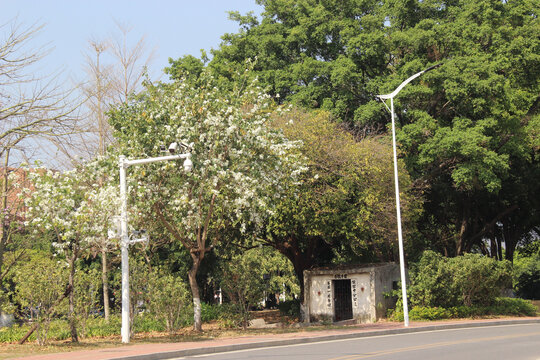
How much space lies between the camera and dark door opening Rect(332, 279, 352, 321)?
95.6ft

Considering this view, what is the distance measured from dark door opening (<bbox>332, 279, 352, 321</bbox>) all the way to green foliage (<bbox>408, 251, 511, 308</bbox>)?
2.92 metres

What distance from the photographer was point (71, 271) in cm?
1766

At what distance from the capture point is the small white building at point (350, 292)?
93.0 ft

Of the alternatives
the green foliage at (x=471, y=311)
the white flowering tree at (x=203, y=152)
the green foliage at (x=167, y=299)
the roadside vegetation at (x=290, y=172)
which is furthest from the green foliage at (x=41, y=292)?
the green foliage at (x=471, y=311)

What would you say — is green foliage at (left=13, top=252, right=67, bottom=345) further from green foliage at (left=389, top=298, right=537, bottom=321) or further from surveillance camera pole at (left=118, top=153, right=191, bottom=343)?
green foliage at (left=389, top=298, right=537, bottom=321)

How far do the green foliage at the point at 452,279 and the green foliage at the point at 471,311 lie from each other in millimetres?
434

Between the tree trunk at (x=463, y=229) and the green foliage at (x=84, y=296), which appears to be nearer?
the green foliage at (x=84, y=296)

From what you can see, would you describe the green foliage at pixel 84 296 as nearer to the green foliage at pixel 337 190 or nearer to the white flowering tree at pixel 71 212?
A: the white flowering tree at pixel 71 212

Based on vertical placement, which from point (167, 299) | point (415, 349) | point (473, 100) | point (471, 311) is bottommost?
point (471, 311)

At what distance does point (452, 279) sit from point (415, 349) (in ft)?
44.7

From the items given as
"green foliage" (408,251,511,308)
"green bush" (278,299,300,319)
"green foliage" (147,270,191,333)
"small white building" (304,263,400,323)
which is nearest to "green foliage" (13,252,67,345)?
"green foliage" (147,270,191,333)

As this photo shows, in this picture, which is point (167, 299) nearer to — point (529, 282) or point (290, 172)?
point (290, 172)

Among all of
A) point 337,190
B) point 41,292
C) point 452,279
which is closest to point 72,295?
point 41,292

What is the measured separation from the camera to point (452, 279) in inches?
1091
